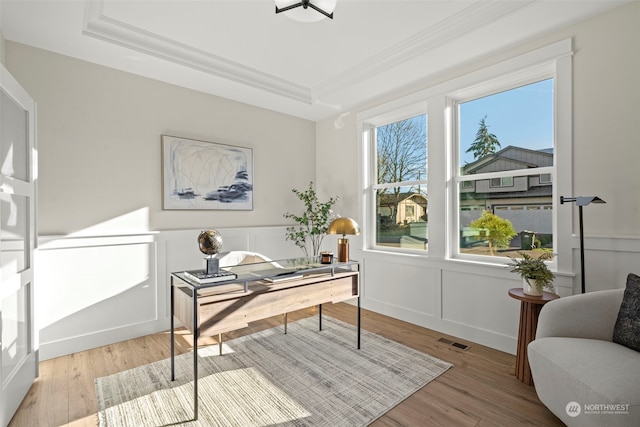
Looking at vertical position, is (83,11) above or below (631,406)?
above

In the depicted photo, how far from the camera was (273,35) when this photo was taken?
2.82 meters

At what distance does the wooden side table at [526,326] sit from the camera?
2.29 metres

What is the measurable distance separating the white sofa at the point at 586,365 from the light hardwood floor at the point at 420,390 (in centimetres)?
29

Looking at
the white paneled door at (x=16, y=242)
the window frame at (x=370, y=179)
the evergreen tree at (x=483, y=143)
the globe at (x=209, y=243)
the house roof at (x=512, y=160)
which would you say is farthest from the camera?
the window frame at (x=370, y=179)

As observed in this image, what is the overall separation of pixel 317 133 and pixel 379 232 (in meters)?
1.79

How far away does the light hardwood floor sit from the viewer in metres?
1.94

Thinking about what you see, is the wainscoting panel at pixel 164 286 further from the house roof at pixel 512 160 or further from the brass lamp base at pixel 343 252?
the brass lamp base at pixel 343 252

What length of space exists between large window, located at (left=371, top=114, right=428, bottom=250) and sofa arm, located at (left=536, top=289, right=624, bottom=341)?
1665mm

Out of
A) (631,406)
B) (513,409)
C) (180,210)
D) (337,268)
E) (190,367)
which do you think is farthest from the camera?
(180,210)

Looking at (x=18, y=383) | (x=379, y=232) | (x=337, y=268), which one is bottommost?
(x=18, y=383)

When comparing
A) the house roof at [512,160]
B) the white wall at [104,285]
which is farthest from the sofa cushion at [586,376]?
the white wall at [104,285]

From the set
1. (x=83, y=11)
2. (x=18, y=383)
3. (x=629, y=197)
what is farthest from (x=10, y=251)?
(x=629, y=197)

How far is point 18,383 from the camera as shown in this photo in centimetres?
207

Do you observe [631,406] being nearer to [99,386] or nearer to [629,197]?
[629,197]
